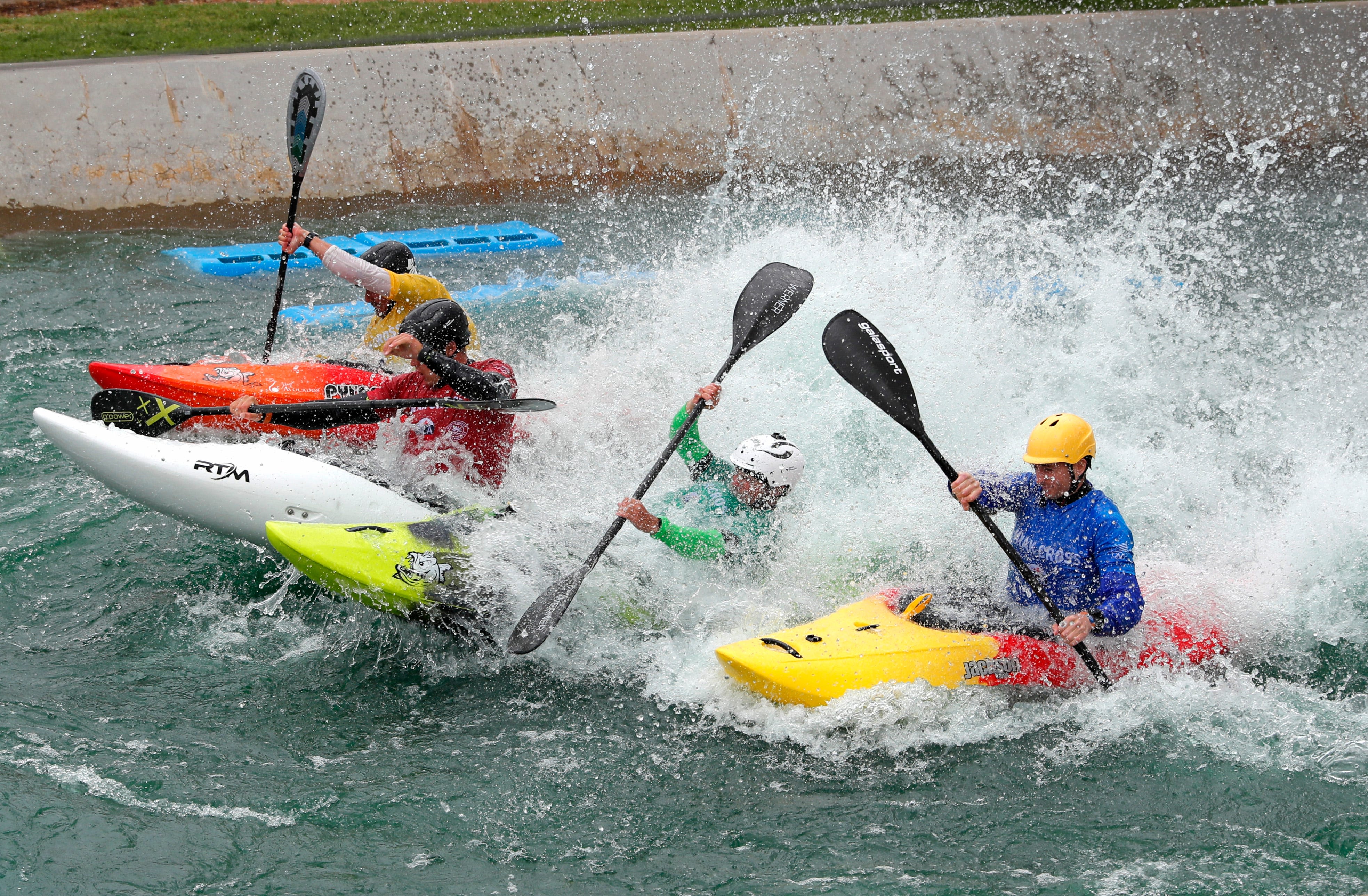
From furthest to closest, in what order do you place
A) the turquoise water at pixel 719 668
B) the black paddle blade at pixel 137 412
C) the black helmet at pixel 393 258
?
the black helmet at pixel 393 258 < the black paddle blade at pixel 137 412 < the turquoise water at pixel 719 668

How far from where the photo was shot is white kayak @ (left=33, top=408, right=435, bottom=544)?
5.22 metres

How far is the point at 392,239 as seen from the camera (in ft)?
31.9

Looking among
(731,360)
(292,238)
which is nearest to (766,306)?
(731,360)

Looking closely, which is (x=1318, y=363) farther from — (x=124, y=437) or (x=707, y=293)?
(x=124, y=437)

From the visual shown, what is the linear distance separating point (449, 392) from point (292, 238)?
1560 mm

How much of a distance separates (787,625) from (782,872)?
1404mm

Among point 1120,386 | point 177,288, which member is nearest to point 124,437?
point 177,288

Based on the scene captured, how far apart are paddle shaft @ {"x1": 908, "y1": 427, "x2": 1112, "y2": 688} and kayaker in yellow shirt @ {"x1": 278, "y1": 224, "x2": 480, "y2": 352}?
2483 mm

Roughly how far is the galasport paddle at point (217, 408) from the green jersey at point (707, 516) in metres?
0.70

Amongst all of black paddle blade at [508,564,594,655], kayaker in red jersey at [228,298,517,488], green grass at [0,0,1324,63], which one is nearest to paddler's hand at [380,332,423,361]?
kayaker in red jersey at [228,298,517,488]

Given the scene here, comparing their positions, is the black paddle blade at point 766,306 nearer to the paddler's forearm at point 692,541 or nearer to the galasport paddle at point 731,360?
the galasport paddle at point 731,360

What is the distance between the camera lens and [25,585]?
5.35 m

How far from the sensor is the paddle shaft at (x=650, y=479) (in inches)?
191

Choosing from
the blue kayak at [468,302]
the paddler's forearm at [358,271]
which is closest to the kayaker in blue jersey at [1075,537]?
the paddler's forearm at [358,271]
